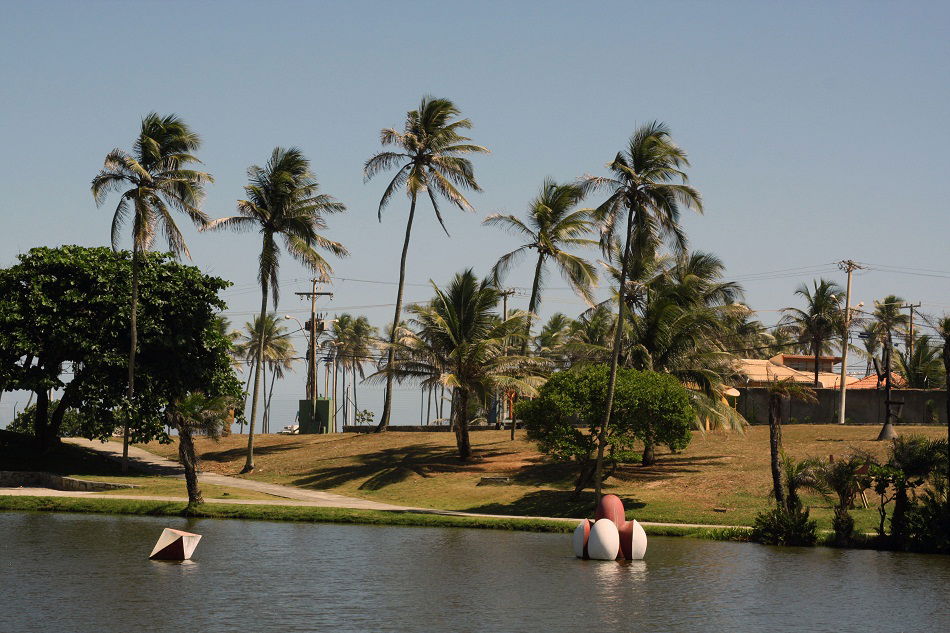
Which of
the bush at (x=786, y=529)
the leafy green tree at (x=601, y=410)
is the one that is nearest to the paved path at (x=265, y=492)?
the bush at (x=786, y=529)

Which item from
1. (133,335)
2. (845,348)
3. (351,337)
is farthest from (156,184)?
(351,337)

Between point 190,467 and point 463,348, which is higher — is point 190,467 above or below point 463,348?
below

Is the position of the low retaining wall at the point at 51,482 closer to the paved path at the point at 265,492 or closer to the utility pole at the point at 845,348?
the paved path at the point at 265,492

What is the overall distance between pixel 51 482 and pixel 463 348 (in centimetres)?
2255

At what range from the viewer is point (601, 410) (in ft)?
157

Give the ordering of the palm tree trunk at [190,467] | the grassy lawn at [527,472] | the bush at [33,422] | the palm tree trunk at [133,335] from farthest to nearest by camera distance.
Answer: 1. the bush at [33,422]
2. the palm tree trunk at [133,335]
3. the grassy lawn at [527,472]
4. the palm tree trunk at [190,467]

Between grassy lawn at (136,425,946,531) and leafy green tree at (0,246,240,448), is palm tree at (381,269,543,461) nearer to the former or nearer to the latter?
grassy lawn at (136,425,946,531)

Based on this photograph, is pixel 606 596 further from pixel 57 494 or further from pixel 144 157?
pixel 144 157

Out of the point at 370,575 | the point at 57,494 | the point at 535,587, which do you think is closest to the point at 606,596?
the point at 535,587

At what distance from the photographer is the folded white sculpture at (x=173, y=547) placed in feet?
103

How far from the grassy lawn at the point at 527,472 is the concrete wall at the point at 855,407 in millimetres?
5416

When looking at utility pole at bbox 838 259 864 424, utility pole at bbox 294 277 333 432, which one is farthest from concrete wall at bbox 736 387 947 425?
utility pole at bbox 294 277 333 432

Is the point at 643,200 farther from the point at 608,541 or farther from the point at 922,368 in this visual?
the point at 922,368

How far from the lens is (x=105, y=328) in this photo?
184 ft
